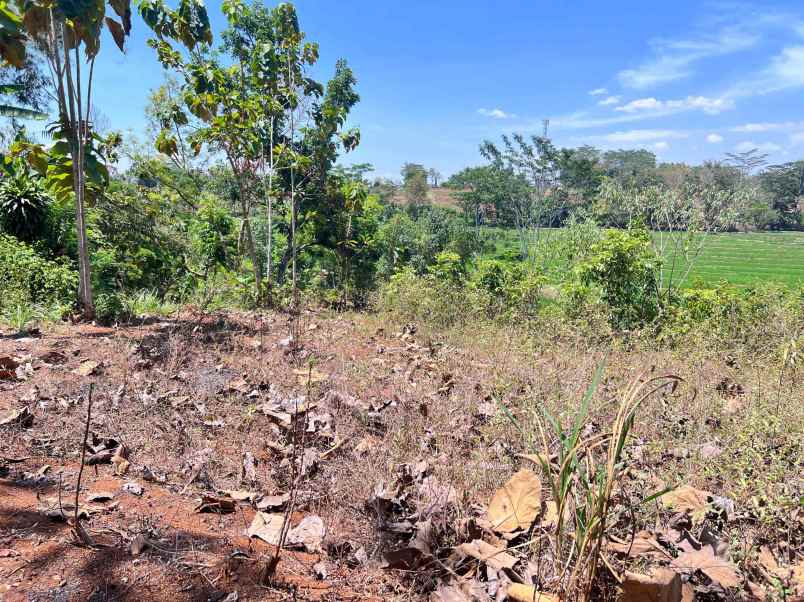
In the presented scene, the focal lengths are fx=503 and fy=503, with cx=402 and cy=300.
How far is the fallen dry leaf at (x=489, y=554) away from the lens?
5.38ft

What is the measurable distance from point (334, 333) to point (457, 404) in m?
2.61

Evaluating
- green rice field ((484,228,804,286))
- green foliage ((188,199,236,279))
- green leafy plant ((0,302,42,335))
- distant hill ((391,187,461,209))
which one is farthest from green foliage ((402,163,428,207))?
green leafy plant ((0,302,42,335))

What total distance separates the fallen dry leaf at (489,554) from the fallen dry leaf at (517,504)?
0.10 meters

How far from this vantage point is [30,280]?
6309mm

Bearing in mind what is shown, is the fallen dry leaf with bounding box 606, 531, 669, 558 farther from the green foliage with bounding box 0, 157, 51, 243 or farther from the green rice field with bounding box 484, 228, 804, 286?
the green rice field with bounding box 484, 228, 804, 286

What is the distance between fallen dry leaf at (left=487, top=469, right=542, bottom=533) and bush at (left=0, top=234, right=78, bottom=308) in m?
5.92

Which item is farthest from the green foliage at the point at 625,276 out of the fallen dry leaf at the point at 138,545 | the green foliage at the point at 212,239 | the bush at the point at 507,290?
the green foliage at the point at 212,239

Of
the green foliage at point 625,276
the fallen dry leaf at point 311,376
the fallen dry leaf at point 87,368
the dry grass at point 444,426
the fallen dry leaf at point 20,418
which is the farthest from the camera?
the green foliage at point 625,276

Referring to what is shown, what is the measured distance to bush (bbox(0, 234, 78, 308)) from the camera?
18.9ft

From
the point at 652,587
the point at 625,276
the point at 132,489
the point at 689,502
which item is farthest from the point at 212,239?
the point at 652,587

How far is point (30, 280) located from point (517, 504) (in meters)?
6.83

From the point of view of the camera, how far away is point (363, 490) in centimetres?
214

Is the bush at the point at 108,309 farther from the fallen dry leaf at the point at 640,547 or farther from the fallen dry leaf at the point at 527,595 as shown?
the fallen dry leaf at the point at 640,547

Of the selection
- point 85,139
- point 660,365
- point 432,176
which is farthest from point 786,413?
point 432,176
